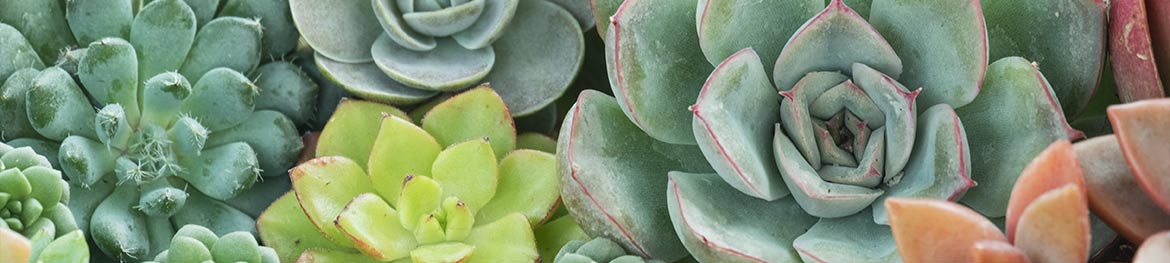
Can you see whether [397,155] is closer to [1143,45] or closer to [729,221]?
[729,221]

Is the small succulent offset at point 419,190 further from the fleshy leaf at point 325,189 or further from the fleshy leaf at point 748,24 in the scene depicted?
the fleshy leaf at point 748,24

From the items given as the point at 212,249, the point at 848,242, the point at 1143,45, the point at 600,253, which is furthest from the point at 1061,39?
the point at 212,249

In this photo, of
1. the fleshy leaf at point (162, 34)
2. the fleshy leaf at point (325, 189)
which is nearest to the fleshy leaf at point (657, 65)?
the fleshy leaf at point (325, 189)

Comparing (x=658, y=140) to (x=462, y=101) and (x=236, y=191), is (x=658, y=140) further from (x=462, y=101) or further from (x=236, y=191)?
(x=236, y=191)

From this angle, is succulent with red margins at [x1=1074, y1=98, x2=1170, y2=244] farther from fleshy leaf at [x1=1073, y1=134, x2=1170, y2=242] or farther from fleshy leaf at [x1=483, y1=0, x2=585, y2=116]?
fleshy leaf at [x1=483, y1=0, x2=585, y2=116]

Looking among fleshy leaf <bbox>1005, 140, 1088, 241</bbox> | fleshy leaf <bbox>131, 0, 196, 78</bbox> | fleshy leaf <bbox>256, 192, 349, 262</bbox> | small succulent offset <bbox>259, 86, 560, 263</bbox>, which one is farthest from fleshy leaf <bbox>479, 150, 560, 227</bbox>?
fleshy leaf <bbox>1005, 140, 1088, 241</bbox>
